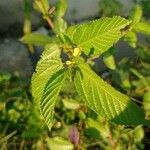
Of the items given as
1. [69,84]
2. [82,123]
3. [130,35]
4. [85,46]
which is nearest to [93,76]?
[85,46]

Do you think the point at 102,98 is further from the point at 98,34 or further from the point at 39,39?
the point at 39,39

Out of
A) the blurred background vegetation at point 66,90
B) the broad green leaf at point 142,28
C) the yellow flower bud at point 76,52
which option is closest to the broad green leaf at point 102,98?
the yellow flower bud at point 76,52

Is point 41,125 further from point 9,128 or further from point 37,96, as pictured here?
point 37,96

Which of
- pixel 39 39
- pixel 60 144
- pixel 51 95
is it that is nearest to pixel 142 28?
pixel 39 39

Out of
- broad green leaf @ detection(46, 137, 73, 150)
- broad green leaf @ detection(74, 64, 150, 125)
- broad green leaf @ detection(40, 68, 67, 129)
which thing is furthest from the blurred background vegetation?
broad green leaf @ detection(40, 68, 67, 129)

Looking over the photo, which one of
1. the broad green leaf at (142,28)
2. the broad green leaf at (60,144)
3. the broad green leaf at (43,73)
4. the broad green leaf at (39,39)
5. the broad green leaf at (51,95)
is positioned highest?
the broad green leaf at (39,39)

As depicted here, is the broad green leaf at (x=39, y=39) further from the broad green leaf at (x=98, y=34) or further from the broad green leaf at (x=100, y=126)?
the broad green leaf at (x=98, y=34)
